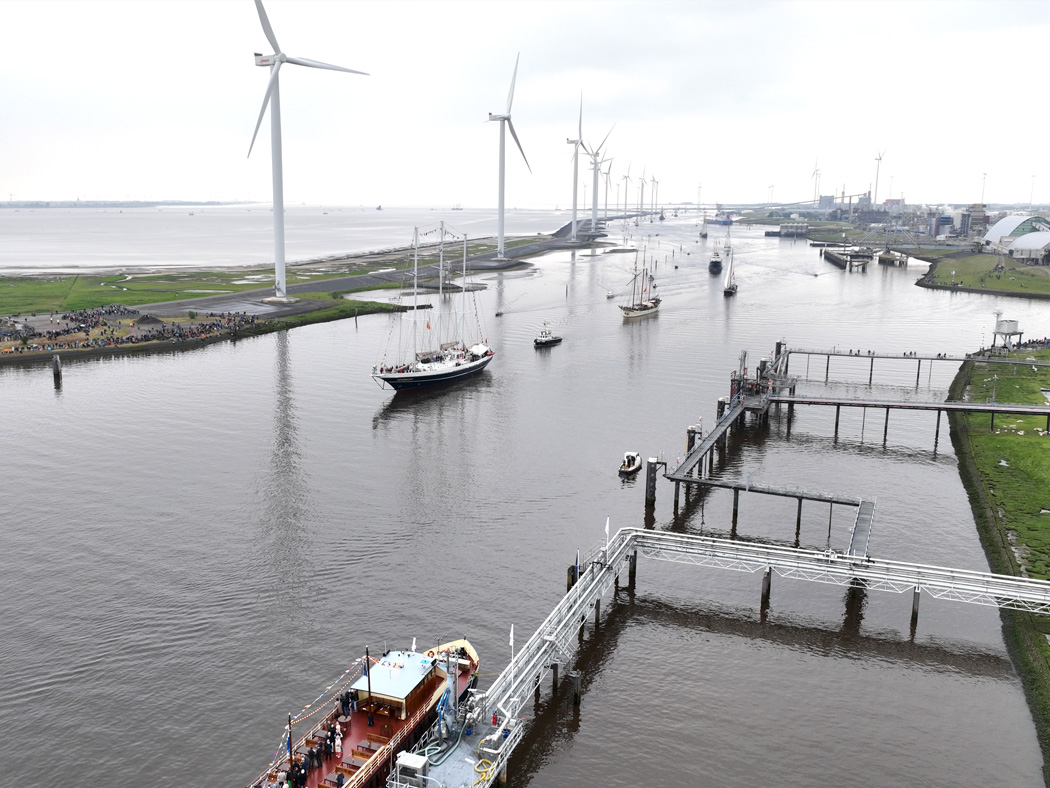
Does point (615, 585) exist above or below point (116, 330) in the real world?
below

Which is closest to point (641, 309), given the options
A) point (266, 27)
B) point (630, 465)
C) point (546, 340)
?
point (546, 340)

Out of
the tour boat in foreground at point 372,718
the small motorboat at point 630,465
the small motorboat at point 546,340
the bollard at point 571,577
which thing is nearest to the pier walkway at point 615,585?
the bollard at point 571,577

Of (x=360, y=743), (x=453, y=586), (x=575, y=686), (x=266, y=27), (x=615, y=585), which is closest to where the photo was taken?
(x=360, y=743)

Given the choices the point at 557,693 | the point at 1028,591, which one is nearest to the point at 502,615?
the point at 557,693

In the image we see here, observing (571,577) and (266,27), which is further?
(266,27)

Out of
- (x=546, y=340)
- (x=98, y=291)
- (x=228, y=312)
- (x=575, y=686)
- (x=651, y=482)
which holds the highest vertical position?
(x=98, y=291)

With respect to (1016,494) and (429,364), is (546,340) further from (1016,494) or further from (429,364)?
(1016,494)

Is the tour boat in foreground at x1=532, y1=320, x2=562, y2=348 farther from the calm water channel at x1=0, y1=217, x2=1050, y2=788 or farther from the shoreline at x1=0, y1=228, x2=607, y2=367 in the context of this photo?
the shoreline at x1=0, y1=228, x2=607, y2=367

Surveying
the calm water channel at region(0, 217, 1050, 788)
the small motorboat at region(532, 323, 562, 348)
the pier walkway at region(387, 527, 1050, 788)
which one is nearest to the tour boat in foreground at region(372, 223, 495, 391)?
the calm water channel at region(0, 217, 1050, 788)
